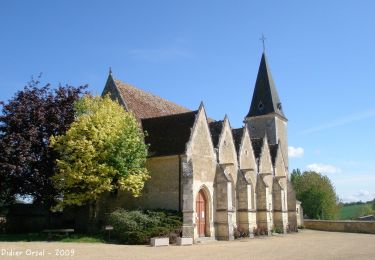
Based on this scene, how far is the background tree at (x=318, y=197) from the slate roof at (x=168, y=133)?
3733 cm

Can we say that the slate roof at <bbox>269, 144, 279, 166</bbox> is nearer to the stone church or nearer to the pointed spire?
the stone church

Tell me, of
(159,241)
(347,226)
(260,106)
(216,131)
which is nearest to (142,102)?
(216,131)

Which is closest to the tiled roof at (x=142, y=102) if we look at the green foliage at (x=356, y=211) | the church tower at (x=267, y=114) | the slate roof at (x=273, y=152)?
the slate roof at (x=273, y=152)

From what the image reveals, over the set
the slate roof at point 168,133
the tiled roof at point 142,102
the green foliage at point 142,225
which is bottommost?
the green foliage at point 142,225

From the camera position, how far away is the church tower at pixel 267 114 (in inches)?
1842

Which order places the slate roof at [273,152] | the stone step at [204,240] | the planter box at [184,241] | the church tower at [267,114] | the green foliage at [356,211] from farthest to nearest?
the green foliage at [356,211]
the church tower at [267,114]
the slate roof at [273,152]
the stone step at [204,240]
the planter box at [184,241]

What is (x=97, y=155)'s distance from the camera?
2227 cm

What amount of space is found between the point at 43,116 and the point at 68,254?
34.7 feet

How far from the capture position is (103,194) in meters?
25.6

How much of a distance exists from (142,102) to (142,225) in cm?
1175

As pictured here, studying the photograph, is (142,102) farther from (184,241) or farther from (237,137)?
(184,241)

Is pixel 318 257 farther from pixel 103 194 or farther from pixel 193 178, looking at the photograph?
pixel 103 194

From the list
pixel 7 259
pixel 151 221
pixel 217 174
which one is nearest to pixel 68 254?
pixel 7 259

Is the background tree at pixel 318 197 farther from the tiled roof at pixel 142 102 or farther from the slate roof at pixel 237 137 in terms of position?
the tiled roof at pixel 142 102
